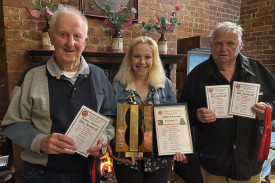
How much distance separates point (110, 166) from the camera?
2463 millimetres

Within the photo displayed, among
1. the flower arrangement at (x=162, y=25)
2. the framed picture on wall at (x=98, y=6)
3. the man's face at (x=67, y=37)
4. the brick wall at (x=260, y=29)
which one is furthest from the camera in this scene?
the brick wall at (x=260, y=29)

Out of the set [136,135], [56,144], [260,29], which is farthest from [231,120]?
[260,29]

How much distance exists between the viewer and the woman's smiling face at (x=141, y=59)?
153 centimetres

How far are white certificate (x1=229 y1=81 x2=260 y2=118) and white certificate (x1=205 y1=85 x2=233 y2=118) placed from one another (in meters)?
0.03

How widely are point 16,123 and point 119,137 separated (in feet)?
1.92

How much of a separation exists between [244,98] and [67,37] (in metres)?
1.10

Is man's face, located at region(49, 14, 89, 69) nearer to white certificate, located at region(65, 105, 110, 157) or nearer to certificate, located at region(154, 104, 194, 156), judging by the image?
white certificate, located at region(65, 105, 110, 157)

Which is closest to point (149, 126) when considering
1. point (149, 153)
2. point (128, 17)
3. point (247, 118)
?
point (149, 153)

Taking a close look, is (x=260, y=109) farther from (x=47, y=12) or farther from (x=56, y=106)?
(x=47, y=12)

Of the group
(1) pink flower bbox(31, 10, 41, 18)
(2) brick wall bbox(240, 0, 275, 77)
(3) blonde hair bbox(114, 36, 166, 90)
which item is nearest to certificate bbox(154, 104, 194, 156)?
(3) blonde hair bbox(114, 36, 166, 90)

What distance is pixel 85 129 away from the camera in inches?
41.5

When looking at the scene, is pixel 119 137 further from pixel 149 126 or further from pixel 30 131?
pixel 30 131

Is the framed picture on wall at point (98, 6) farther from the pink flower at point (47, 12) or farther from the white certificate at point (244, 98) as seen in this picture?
the white certificate at point (244, 98)

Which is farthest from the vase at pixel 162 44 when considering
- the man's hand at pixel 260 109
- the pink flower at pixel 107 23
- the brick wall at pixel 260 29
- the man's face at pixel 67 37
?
the brick wall at pixel 260 29
